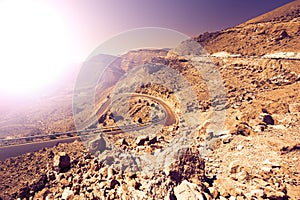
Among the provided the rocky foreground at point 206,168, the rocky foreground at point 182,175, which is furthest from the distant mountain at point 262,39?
the rocky foreground at point 182,175

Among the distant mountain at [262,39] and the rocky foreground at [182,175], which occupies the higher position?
the distant mountain at [262,39]

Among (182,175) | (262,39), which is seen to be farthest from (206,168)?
(262,39)

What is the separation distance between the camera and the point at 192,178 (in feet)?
22.5

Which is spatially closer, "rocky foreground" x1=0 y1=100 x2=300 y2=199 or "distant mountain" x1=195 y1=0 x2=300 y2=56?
"rocky foreground" x1=0 y1=100 x2=300 y2=199

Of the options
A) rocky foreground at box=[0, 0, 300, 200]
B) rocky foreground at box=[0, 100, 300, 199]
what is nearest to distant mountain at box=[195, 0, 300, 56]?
rocky foreground at box=[0, 0, 300, 200]

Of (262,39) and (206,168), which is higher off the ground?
(262,39)

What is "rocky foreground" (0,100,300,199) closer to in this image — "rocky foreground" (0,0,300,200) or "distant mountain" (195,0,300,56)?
"rocky foreground" (0,0,300,200)

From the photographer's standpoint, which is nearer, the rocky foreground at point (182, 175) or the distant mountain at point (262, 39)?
the rocky foreground at point (182, 175)

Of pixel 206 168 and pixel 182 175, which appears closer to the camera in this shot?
pixel 182 175

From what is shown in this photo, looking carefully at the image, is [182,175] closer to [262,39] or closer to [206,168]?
[206,168]

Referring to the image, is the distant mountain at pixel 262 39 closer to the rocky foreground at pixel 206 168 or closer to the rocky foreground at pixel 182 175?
the rocky foreground at pixel 206 168

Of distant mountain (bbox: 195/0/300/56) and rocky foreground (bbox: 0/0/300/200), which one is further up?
distant mountain (bbox: 195/0/300/56)

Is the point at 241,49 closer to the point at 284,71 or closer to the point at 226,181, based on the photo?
the point at 284,71

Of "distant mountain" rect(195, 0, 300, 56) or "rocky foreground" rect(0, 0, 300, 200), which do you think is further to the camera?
"distant mountain" rect(195, 0, 300, 56)
